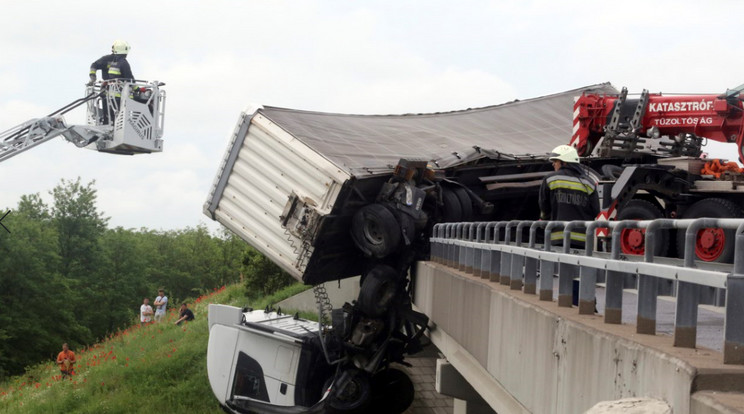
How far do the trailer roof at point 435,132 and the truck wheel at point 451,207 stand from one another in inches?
32.4

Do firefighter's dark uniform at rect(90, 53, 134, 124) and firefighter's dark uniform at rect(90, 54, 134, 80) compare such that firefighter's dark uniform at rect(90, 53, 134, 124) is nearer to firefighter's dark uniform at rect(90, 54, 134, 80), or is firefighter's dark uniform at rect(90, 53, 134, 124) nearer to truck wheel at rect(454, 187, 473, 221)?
firefighter's dark uniform at rect(90, 54, 134, 80)

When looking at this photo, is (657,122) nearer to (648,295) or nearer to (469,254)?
(469,254)

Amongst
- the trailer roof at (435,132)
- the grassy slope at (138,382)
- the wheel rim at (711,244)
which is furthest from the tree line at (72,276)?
the wheel rim at (711,244)

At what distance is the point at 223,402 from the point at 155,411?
5449 mm

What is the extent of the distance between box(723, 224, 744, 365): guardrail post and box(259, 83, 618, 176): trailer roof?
10679mm

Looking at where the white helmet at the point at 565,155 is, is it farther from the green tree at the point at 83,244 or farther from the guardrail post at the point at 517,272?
the green tree at the point at 83,244

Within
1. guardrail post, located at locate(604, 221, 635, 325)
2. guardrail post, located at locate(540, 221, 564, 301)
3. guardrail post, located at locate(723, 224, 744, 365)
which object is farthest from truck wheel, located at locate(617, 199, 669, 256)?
guardrail post, located at locate(723, 224, 744, 365)

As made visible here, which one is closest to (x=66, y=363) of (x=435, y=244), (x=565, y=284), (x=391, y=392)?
(x=391, y=392)

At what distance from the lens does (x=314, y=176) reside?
14.5m

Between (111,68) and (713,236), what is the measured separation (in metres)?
17.3

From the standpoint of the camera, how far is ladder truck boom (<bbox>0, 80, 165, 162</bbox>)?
2405 cm

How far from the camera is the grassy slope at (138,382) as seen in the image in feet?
70.8

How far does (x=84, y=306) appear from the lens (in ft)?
200

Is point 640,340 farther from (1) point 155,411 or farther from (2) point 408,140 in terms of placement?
(1) point 155,411
